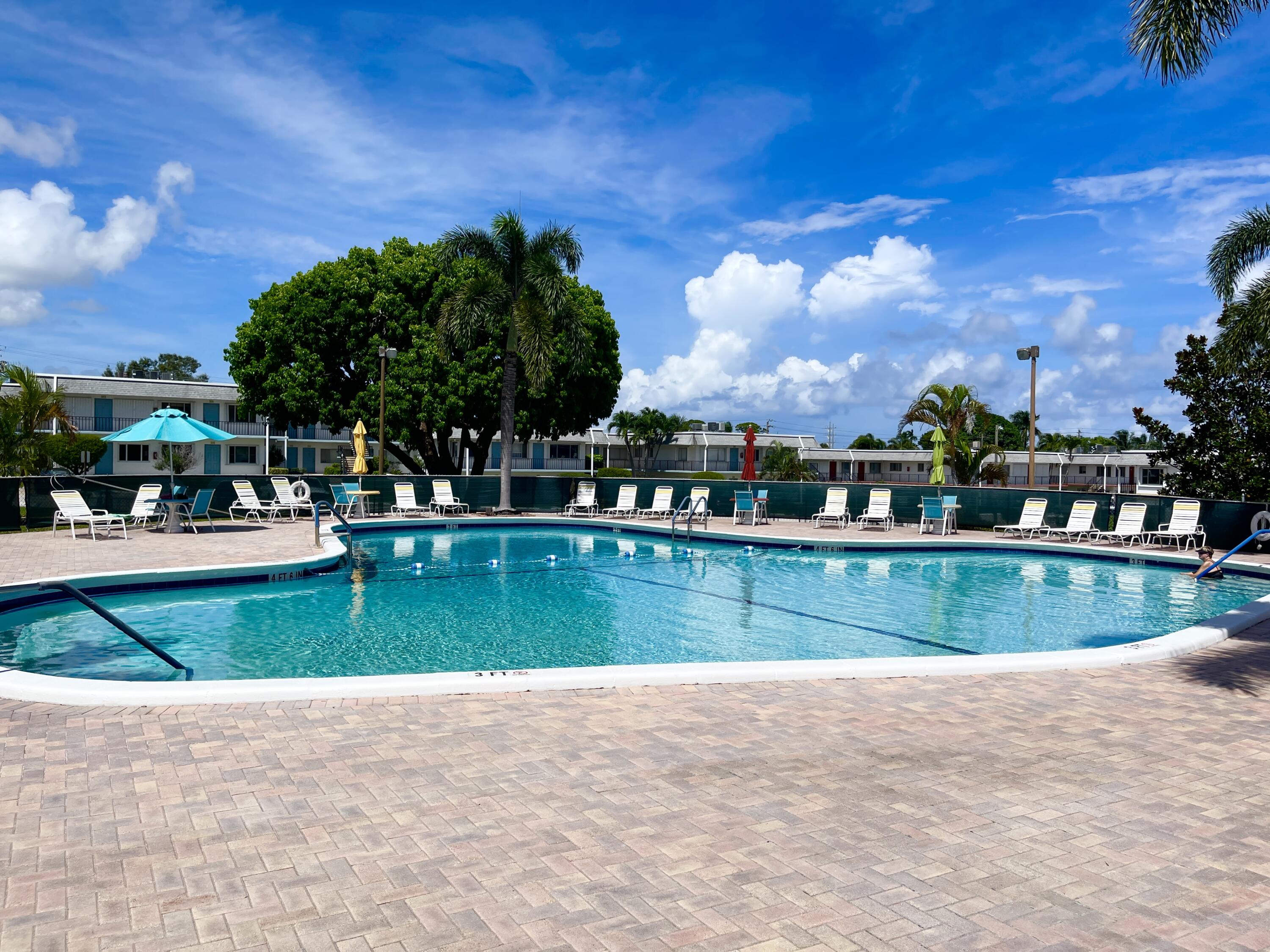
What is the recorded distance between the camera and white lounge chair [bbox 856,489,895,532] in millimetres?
21531

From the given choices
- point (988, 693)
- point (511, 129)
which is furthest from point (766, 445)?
point (988, 693)

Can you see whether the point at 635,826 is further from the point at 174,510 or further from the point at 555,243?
the point at 555,243

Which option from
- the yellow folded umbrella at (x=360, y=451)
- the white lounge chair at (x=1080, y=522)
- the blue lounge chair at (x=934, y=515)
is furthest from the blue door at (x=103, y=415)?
the white lounge chair at (x=1080, y=522)

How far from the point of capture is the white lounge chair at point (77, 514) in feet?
52.4

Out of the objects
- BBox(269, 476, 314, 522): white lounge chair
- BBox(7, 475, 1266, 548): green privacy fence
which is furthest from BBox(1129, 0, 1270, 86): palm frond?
BBox(269, 476, 314, 522): white lounge chair

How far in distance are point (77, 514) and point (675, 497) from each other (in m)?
14.2

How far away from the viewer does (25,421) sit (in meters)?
23.3

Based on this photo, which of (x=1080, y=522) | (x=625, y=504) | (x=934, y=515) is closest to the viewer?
(x=1080, y=522)

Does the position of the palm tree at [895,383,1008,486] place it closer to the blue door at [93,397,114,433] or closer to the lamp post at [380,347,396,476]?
the lamp post at [380,347,396,476]

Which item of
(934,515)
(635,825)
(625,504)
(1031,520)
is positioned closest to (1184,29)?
(635,825)

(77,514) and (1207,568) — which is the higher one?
(77,514)

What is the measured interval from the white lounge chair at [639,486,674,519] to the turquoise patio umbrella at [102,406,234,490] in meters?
10.9

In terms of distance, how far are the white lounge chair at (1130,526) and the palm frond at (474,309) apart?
16247mm

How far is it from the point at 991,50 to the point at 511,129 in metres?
9.42
